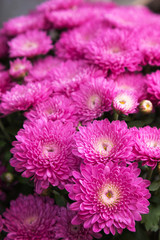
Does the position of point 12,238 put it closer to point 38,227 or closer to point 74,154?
point 38,227

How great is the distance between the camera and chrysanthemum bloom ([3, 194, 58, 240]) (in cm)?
65

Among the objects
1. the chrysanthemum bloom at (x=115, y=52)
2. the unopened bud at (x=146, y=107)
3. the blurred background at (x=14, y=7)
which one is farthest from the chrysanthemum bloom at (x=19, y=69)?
the blurred background at (x=14, y=7)

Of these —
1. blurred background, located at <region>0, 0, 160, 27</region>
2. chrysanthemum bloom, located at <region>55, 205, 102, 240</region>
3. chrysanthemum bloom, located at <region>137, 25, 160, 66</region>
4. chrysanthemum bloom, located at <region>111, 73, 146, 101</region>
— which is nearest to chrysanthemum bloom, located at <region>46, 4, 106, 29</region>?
chrysanthemum bloom, located at <region>137, 25, 160, 66</region>

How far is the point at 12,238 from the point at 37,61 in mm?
642

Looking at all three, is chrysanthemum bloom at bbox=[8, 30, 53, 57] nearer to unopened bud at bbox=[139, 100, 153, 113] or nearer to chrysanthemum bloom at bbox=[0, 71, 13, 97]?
chrysanthemum bloom at bbox=[0, 71, 13, 97]

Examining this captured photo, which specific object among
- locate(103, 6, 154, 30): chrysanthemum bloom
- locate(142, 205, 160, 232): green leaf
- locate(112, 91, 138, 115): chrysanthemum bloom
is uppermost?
locate(103, 6, 154, 30): chrysanthemum bloom

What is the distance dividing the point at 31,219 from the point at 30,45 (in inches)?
27.1

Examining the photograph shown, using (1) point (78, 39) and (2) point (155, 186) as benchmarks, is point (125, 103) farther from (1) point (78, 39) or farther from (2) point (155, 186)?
(1) point (78, 39)

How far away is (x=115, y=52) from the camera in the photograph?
34.6 inches

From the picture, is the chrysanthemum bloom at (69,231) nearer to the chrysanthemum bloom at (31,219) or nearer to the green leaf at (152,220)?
the chrysanthemum bloom at (31,219)

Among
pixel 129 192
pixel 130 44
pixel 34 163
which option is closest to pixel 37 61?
pixel 130 44

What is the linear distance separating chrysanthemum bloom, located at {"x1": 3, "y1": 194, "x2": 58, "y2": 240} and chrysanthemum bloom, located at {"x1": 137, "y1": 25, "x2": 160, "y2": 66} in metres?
0.54

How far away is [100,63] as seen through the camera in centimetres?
81

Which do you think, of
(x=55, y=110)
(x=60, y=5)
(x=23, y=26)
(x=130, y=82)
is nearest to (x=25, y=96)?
(x=55, y=110)
